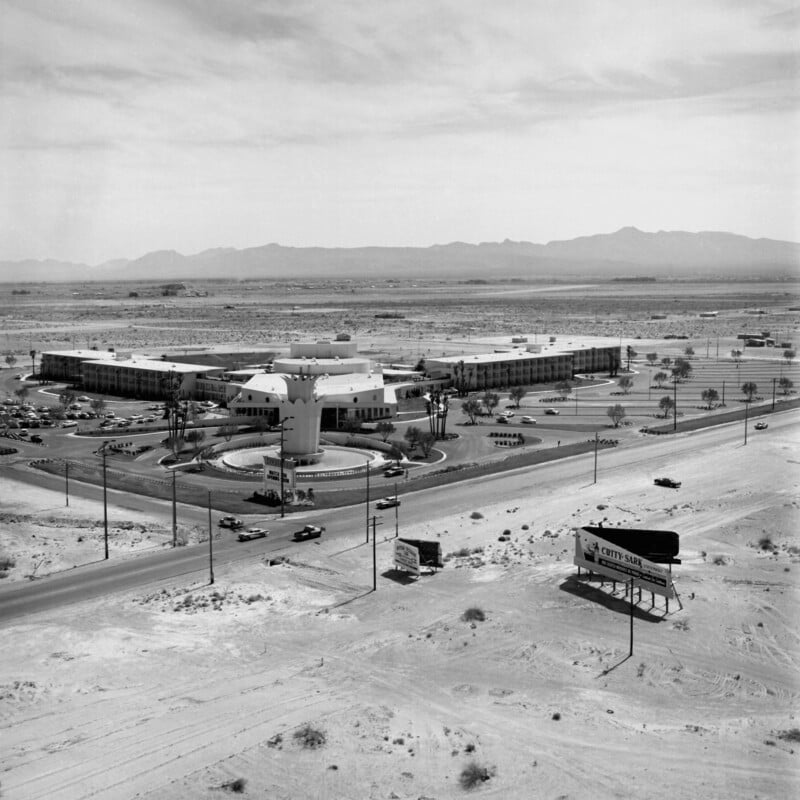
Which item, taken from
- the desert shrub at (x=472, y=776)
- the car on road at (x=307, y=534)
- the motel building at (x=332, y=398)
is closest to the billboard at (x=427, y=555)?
the car on road at (x=307, y=534)

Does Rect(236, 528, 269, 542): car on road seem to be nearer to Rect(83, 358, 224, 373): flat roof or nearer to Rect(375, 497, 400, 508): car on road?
Rect(375, 497, 400, 508): car on road

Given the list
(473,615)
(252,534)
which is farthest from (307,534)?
(473,615)

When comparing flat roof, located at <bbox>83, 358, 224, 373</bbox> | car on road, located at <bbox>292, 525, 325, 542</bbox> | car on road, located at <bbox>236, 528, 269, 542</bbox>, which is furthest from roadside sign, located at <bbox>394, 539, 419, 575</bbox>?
flat roof, located at <bbox>83, 358, 224, 373</bbox>

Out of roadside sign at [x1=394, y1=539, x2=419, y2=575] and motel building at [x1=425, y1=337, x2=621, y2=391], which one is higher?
motel building at [x1=425, y1=337, x2=621, y2=391]

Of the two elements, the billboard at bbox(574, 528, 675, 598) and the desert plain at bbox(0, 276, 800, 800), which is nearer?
the desert plain at bbox(0, 276, 800, 800)

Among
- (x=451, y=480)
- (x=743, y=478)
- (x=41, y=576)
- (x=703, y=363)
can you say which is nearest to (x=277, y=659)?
(x=41, y=576)

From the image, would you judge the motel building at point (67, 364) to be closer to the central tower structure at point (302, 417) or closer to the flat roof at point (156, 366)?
the flat roof at point (156, 366)

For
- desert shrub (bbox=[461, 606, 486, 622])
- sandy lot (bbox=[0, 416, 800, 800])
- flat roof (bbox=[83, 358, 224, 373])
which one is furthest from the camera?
flat roof (bbox=[83, 358, 224, 373])
